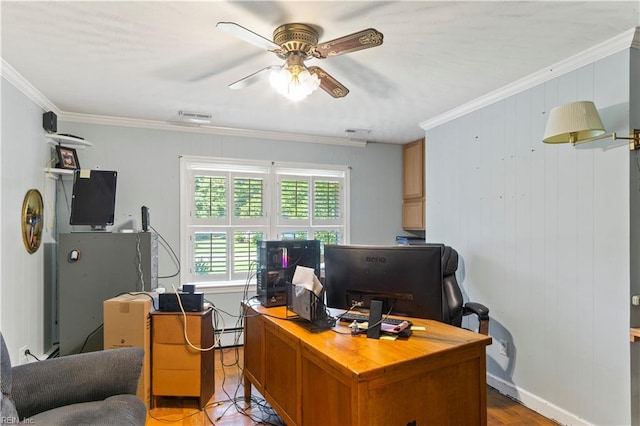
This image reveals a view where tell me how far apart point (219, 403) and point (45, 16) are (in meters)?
2.61

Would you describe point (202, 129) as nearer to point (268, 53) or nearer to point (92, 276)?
point (92, 276)

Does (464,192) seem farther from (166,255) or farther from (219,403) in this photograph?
(166,255)

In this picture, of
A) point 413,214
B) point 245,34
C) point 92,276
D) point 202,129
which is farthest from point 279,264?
point 413,214

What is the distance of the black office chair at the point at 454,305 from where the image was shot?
269cm

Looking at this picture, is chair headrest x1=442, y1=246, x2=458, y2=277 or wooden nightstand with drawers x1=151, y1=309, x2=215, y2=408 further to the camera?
chair headrest x1=442, y1=246, x2=458, y2=277

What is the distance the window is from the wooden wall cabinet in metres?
0.83

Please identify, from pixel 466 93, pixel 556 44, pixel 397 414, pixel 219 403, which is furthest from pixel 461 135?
pixel 219 403

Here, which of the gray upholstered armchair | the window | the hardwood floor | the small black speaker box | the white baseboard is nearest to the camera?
the gray upholstered armchair

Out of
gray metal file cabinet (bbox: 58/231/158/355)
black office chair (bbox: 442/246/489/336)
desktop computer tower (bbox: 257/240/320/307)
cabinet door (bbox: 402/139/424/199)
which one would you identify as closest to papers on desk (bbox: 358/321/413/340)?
desktop computer tower (bbox: 257/240/320/307)

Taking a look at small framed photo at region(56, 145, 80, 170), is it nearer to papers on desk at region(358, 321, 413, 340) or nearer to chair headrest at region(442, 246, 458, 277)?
papers on desk at region(358, 321, 413, 340)

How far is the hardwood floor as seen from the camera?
247 cm

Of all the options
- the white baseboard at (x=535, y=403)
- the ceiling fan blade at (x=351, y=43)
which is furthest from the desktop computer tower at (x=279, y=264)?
the white baseboard at (x=535, y=403)

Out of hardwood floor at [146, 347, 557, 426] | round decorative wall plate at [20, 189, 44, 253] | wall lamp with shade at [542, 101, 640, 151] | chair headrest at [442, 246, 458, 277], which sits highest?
wall lamp with shade at [542, 101, 640, 151]

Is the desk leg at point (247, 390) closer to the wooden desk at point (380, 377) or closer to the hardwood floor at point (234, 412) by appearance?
the hardwood floor at point (234, 412)
